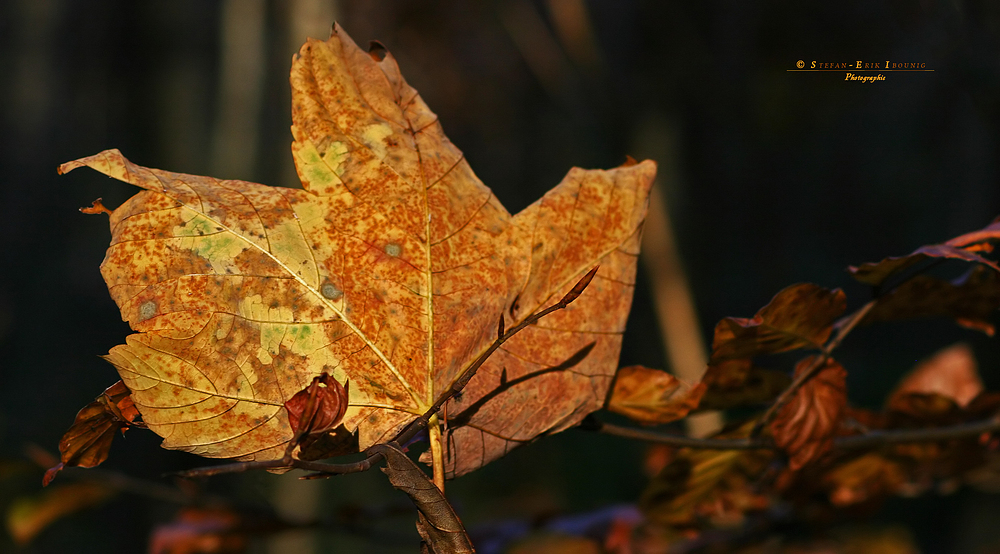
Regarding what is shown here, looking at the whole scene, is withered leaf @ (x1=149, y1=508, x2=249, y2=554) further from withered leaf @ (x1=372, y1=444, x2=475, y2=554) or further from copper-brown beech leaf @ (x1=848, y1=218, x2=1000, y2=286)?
copper-brown beech leaf @ (x1=848, y1=218, x2=1000, y2=286)

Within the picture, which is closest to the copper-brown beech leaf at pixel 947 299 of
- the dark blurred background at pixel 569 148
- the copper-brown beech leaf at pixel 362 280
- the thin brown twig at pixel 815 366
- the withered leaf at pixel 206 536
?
the thin brown twig at pixel 815 366

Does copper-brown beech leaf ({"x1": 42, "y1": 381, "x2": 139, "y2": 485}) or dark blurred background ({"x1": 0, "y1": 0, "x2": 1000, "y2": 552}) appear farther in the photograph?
dark blurred background ({"x1": 0, "y1": 0, "x2": 1000, "y2": 552})

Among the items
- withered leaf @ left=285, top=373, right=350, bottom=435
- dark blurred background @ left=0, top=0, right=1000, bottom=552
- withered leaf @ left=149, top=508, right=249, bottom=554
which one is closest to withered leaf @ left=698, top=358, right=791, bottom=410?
withered leaf @ left=285, top=373, right=350, bottom=435

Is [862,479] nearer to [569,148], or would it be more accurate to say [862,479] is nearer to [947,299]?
[947,299]

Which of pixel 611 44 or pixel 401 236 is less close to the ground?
pixel 611 44

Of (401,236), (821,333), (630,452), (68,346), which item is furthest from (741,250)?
(68,346)

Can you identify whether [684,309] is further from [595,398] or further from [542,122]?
[542,122]

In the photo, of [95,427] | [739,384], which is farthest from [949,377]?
[95,427]
